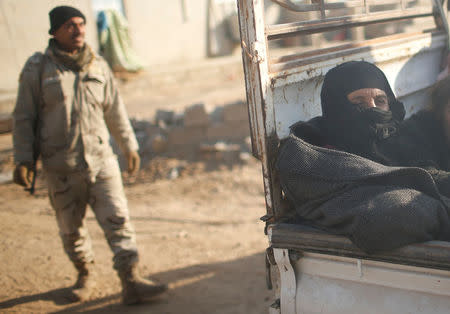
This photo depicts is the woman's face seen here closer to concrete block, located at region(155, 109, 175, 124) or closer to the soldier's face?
the soldier's face

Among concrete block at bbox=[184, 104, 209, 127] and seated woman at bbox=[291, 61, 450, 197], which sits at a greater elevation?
seated woman at bbox=[291, 61, 450, 197]

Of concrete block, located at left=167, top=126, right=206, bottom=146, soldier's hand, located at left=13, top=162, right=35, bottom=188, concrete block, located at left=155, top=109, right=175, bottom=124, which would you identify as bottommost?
concrete block, located at left=167, top=126, right=206, bottom=146

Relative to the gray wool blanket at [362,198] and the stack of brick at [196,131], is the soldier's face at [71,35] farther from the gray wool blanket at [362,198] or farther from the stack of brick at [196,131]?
the stack of brick at [196,131]

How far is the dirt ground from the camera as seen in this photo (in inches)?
134

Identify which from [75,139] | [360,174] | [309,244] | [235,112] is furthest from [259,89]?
[235,112]

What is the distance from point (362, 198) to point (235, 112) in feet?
15.6

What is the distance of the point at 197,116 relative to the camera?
21.1 ft

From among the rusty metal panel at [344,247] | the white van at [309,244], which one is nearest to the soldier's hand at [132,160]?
the white van at [309,244]

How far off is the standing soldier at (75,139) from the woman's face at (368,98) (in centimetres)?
178

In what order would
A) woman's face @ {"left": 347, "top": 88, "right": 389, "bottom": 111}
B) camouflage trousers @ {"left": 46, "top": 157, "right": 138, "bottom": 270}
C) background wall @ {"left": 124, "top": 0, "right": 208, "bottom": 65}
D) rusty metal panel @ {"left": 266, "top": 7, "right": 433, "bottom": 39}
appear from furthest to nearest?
background wall @ {"left": 124, "top": 0, "right": 208, "bottom": 65}
camouflage trousers @ {"left": 46, "top": 157, "right": 138, "bottom": 270}
woman's face @ {"left": 347, "top": 88, "right": 389, "bottom": 111}
rusty metal panel @ {"left": 266, "top": 7, "right": 433, "bottom": 39}

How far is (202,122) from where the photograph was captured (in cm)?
644

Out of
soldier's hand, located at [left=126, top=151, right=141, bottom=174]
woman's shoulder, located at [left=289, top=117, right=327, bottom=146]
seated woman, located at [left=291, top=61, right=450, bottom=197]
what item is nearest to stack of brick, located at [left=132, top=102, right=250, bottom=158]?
soldier's hand, located at [left=126, top=151, right=141, bottom=174]

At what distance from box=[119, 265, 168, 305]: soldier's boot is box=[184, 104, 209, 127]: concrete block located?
10.9ft

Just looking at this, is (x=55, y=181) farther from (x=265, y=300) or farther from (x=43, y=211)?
(x=43, y=211)
